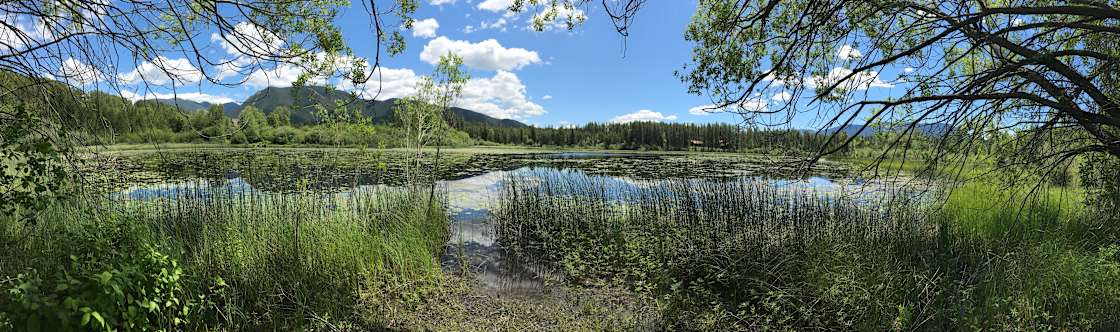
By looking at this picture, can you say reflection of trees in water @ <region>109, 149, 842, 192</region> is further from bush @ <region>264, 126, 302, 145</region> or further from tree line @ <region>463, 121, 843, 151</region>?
tree line @ <region>463, 121, 843, 151</region>

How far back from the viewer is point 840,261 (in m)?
4.20

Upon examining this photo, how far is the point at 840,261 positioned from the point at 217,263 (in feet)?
17.8

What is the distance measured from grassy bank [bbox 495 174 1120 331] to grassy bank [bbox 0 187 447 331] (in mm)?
1990

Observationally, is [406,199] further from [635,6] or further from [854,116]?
[854,116]

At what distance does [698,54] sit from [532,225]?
372 cm

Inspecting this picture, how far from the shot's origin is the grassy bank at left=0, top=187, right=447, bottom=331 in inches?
87.2

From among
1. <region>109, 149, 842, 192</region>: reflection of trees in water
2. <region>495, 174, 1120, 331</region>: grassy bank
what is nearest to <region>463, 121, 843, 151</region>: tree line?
<region>109, 149, 842, 192</region>: reflection of trees in water

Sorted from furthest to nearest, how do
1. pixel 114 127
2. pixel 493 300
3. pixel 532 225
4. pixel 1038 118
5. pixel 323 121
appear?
pixel 532 225 → pixel 323 121 → pixel 493 300 → pixel 1038 118 → pixel 114 127

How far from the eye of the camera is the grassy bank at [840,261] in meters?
3.44

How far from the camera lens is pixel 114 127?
11.5 ft

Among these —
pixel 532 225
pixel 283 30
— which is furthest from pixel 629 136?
pixel 283 30

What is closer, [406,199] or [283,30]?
[283,30]

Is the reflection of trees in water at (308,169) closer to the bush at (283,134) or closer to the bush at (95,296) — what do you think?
the bush at (283,134)

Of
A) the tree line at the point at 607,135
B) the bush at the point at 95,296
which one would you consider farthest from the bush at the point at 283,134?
the tree line at the point at 607,135
